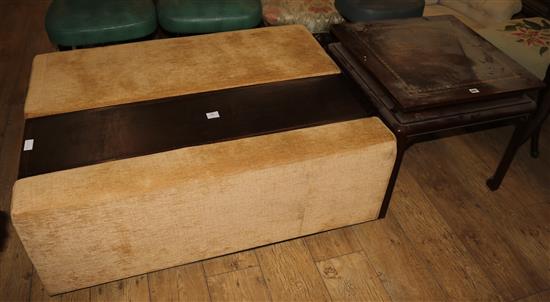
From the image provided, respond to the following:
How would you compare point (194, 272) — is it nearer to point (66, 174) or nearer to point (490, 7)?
point (66, 174)

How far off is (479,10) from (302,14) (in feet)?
3.23

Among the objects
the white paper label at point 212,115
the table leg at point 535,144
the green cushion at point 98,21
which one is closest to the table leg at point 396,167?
the white paper label at point 212,115

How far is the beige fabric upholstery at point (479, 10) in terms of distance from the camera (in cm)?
232

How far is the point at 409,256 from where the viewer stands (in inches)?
65.9

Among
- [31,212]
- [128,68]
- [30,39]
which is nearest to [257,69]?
[128,68]

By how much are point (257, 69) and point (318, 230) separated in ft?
2.28

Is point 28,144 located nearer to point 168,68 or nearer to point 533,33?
point 168,68

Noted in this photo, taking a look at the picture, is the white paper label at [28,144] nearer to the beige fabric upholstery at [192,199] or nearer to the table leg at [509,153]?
the beige fabric upholstery at [192,199]

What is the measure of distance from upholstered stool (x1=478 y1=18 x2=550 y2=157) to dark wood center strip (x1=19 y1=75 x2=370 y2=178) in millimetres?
874

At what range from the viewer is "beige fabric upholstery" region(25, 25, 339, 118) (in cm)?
162

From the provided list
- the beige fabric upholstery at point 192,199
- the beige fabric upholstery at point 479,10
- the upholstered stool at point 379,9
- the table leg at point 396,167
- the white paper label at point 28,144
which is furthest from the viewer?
the beige fabric upholstery at point 479,10

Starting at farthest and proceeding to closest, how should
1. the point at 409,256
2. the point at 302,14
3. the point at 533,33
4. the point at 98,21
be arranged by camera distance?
the point at 302,14 < the point at 533,33 < the point at 98,21 < the point at 409,256

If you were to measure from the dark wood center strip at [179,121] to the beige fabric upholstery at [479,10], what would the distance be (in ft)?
3.64

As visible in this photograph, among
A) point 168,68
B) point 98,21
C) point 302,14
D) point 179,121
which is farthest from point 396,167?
point 98,21
